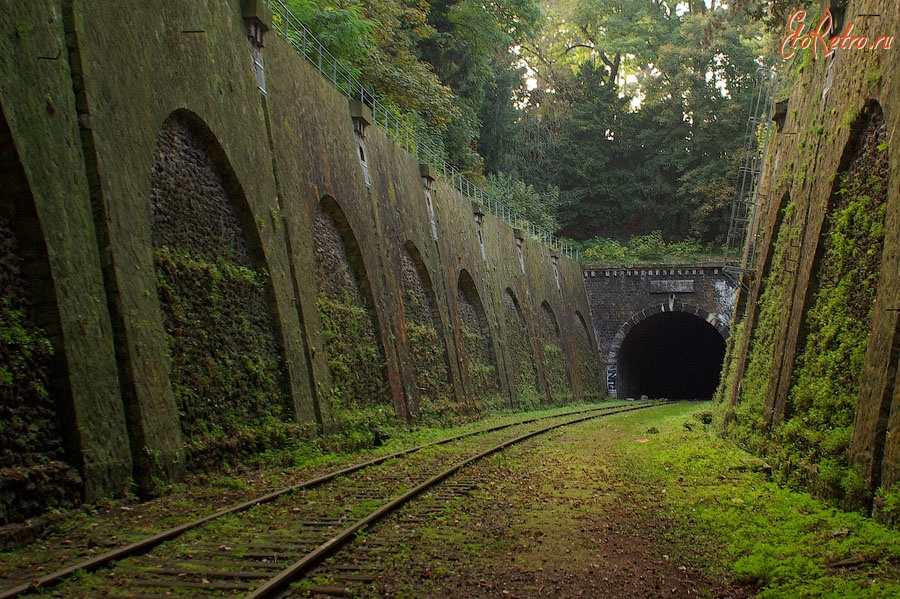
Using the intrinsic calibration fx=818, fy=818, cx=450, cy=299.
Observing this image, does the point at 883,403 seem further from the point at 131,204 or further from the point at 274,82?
the point at 274,82

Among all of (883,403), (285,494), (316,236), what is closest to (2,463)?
(285,494)

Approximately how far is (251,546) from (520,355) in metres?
23.1

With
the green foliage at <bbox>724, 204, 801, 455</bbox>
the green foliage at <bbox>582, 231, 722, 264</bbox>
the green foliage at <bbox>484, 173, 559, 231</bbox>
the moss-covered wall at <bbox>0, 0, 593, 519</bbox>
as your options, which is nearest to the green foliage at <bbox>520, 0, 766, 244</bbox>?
the green foliage at <bbox>582, 231, 722, 264</bbox>

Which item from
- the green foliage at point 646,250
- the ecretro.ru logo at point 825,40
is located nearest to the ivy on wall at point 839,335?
the ecretro.ru logo at point 825,40

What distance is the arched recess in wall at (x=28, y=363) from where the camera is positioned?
23.6 ft

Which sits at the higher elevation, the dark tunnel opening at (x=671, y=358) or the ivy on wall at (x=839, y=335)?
the ivy on wall at (x=839, y=335)

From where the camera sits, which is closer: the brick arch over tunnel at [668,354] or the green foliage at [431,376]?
the green foliage at [431,376]

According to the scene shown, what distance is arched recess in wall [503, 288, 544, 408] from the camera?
28.0 m

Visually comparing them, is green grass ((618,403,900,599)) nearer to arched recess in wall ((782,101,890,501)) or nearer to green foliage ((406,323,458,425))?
arched recess in wall ((782,101,890,501))

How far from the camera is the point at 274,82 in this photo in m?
14.5

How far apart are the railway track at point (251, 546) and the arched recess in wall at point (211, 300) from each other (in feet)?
6.27

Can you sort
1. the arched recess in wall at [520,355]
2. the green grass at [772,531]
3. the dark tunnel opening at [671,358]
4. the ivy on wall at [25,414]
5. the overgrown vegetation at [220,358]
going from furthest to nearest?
the dark tunnel opening at [671,358] → the arched recess in wall at [520,355] → the overgrown vegetation at [220,358] → the ivy on wall at [25,414] → the green grass at [772,531]

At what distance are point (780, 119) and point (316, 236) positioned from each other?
9969 mm

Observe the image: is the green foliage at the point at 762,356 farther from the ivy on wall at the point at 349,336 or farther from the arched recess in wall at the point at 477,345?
the arched recess in wall at the point at 477,345
